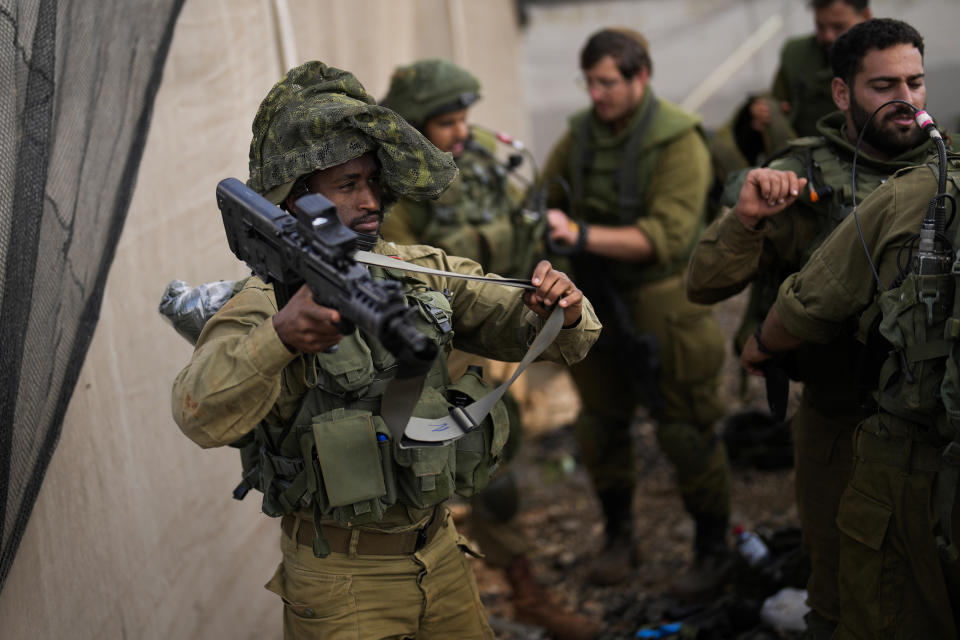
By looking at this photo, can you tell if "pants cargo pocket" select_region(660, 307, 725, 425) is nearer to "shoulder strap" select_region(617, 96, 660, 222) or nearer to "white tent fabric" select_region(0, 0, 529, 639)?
"shoulder strap" select_region(617, 96, 660, 222)

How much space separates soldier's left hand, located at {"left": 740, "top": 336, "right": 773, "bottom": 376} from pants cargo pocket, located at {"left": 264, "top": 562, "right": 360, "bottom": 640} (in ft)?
4.83

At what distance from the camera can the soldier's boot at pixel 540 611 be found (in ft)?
14.0

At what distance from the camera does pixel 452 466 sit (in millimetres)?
2406

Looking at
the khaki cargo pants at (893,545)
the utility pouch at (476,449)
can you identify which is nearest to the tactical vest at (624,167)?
the khaki cargo pants at (893,545)

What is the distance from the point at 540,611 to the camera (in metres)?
4.38

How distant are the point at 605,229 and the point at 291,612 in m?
2.59

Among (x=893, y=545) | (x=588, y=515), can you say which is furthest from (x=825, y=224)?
(x=588, y=515)

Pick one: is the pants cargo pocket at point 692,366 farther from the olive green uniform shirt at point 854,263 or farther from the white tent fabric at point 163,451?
the white tent fabric at point 163,451

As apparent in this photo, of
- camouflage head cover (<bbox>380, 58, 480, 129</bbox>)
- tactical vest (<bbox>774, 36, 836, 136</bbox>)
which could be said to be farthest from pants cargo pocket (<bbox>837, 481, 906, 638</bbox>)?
tactical vest (<bbox>774, 36, 836, 136</bbox>)

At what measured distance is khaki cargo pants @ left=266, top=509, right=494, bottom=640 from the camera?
241 cm

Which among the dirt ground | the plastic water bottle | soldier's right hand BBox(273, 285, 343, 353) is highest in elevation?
soldier's right hand BBox(273, 285, 343, 353)

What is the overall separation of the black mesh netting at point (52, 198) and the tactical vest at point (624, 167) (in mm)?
2485

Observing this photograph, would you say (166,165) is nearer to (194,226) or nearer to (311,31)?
(194,226)

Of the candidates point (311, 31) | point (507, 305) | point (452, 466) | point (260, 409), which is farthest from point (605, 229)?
point (260, 409)
